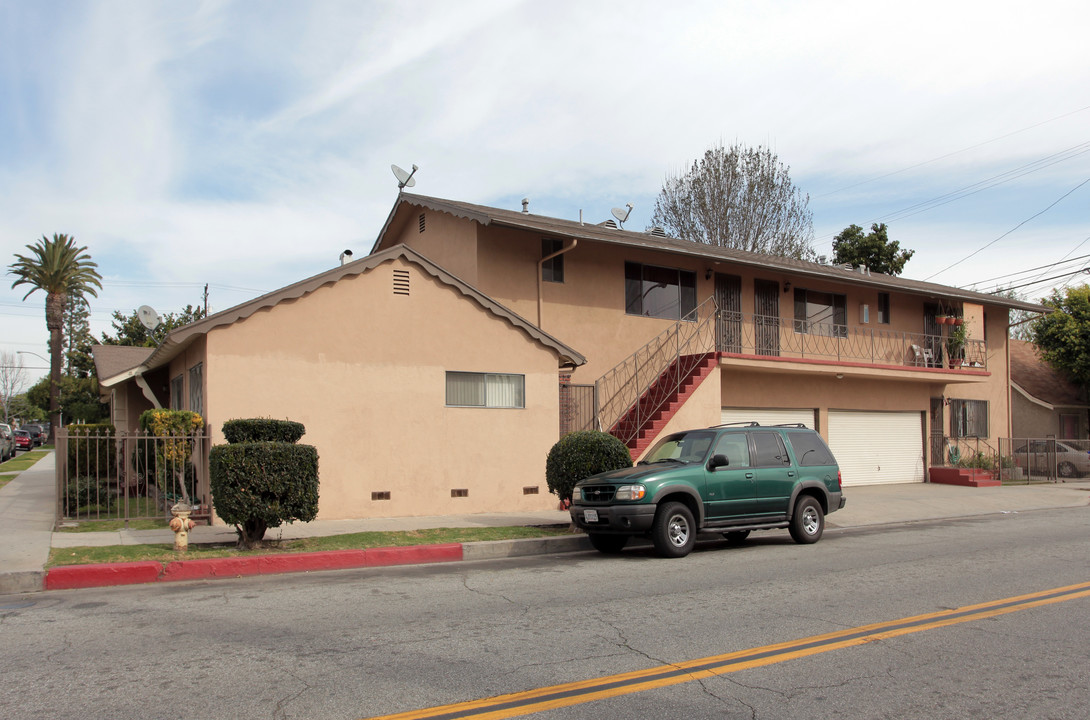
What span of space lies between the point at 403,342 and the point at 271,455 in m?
4.79

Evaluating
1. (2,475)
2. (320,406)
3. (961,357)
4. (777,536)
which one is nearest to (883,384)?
(961,357)

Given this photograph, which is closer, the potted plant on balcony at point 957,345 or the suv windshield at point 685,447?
the suv windshield at point 685,447

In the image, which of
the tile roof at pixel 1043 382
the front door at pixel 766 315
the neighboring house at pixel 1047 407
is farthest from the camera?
the tile roof at pixel 1043 382

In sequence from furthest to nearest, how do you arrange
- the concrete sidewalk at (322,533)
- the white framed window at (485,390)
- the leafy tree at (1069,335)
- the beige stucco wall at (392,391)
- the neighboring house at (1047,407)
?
the neighboring house at (1047,407) < the leafy tree at (1069,335) < the white framed window at (485,390) < the beige stucco wall at (392,391) < the concrete sidewalk at (322,533)

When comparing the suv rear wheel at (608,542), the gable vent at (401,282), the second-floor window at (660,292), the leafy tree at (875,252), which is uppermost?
the leafy tree at (875,252)

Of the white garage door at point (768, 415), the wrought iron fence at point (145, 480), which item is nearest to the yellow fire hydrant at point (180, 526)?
the wrought iron fence at point (145, 480)

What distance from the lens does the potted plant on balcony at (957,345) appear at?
26141 millimetres

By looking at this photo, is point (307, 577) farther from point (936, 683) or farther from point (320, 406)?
point (936, 683)

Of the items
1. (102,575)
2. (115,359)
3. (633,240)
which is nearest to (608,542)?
(102,575)

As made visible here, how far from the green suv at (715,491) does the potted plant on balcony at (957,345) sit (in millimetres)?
15699

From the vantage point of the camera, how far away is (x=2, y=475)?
2472 cm

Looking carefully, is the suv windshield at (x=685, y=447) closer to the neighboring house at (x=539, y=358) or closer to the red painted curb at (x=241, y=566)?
the red painted curb at (x=241, y=566)

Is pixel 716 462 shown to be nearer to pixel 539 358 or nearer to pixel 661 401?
pixel 539 358

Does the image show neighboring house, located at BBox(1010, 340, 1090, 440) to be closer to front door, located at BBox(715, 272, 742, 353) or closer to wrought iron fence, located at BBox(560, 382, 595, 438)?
front door, located at BBox(715, 272, 742, 353)
